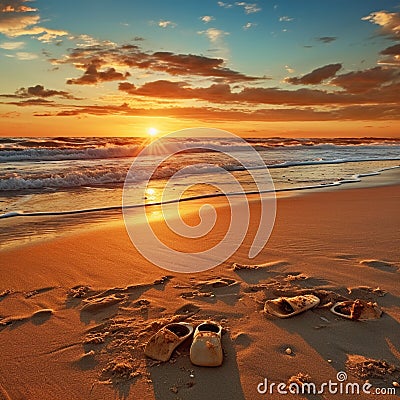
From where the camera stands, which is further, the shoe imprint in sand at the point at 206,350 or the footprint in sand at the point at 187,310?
the footprint in sand at the point at 187,310

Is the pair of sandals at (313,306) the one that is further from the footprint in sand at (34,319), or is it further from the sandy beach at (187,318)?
the footprint in sand at (34,319)

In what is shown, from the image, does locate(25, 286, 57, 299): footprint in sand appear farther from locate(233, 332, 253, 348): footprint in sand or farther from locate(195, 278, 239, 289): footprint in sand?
locate(233, 332, 253, 348): footprint in sand

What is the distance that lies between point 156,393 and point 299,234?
3803 millimetres

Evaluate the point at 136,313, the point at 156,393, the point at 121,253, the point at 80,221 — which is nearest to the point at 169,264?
the point at 121,253

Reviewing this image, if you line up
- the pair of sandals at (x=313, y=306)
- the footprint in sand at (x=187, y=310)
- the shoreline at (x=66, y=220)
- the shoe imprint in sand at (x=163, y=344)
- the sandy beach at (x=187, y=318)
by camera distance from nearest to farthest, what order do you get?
the sandy beach at (x=187, y=318)
the shoe imprint in sand at (x=163, y=344)
the pair of sandals at (x=313, y=306)
the footprint in sand at (x=187, y=310)
the shoreline at (x=66, y=220)

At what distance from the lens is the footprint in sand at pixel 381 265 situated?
396 centimetres

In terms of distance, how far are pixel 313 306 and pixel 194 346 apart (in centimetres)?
119

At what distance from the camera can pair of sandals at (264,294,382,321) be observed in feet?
9.67

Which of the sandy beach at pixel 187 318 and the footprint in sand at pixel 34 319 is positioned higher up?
the footprint in sand at pixel 34 319

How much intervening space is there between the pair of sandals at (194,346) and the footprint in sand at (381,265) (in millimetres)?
2267

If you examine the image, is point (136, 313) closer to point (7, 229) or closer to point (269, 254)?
point (269, 254)

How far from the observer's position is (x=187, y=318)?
3031 mm

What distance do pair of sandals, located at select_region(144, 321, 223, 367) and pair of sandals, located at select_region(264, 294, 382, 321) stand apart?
63cm

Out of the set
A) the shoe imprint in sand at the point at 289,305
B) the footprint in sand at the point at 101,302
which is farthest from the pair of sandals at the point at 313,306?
the footprint in sand at the point at 101,302
